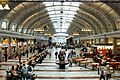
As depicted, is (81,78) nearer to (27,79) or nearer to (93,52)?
(27,79)

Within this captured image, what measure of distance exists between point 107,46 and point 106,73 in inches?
782

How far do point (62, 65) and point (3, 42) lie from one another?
11.5 meters

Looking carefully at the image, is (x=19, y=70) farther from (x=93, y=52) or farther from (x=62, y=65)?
(x=93, y=52)

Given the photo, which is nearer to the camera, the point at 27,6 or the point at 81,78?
the point at 81,78

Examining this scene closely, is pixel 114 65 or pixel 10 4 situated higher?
pixel 10 4

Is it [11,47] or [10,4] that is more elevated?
[10,4]

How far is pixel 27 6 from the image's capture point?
49.4 m

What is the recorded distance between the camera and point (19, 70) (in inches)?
914

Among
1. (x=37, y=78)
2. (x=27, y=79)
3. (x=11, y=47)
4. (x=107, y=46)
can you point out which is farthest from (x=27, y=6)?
(x=27, y=79)

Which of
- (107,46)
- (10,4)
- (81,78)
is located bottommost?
(81,78)

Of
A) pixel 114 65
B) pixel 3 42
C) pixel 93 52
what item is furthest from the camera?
pixel 93 52

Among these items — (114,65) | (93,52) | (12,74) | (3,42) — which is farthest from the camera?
(93,52)

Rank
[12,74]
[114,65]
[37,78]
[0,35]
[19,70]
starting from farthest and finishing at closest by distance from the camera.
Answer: [0,35] → [114,65] → [37,78] → [19,70] → [12,74]

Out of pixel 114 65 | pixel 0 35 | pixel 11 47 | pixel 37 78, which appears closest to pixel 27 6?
pixel 11 47
